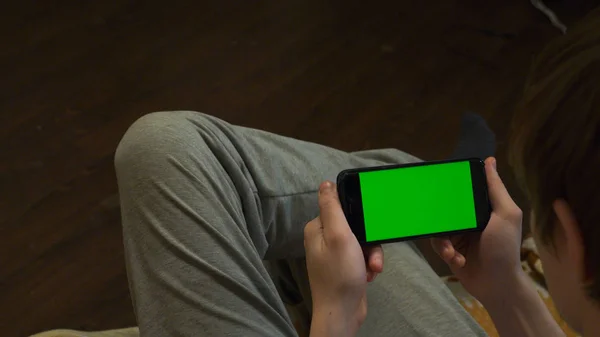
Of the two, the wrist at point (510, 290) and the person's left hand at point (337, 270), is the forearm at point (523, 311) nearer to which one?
the wrist at point (510, 290)

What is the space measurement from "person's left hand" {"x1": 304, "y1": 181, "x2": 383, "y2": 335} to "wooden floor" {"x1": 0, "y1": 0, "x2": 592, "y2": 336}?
0.55m

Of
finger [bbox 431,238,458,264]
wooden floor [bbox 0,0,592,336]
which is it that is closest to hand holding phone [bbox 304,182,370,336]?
finger [bbox 431,238,458,264]

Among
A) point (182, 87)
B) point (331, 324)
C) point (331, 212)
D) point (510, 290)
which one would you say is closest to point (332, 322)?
point (331, 324)

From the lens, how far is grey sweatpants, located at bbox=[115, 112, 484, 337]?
0.67 meters

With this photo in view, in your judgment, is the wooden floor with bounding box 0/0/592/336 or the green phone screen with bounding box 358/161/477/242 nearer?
the green phone screen with bounding box 358/161/477/242

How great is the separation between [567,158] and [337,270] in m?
0.25

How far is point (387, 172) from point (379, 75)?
774 millimetres

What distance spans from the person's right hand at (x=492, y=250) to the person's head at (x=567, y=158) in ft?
0.43

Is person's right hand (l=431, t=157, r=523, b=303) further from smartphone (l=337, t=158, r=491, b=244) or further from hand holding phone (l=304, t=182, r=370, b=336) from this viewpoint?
hand holding phone (l=304, t=182, r=370, b=336)

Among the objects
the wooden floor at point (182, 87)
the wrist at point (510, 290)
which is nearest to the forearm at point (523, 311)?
the wrist at point (510, 290)

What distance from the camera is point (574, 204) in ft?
1.63

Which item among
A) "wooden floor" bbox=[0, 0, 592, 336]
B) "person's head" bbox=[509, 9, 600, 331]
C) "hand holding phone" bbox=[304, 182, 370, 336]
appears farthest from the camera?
"wooden floor" bbox=[0, 0, 592, 336]

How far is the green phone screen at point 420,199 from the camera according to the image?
0.70m

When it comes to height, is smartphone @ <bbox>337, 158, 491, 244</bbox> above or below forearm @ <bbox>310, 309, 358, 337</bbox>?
above
